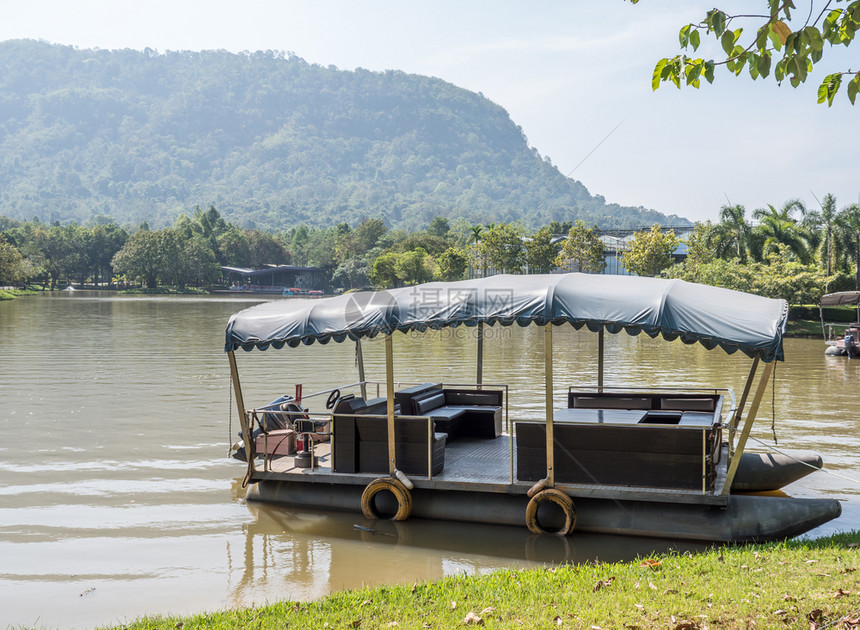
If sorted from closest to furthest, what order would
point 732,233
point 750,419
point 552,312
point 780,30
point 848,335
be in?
1. point 780,30
2. point 750,419
3. point 552,312
4. point 848,335
5. point 732,233

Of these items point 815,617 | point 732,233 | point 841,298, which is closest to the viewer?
point 815,617

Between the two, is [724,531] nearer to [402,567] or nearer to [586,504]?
[586,504]

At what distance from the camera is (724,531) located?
809 cm

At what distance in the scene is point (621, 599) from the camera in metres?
6.11

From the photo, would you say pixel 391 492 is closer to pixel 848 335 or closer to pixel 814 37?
pixel 814 37

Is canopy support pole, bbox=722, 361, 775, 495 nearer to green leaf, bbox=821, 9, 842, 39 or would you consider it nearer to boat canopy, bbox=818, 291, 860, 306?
green leaf, bbox=821, 9, 842, 39

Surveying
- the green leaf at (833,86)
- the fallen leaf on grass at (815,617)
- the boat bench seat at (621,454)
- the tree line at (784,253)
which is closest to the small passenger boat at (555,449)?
the boat bench seat at (621,454)

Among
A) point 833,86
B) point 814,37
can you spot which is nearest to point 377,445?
point 833,86

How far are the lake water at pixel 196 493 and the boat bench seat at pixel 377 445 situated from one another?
2.53 feet

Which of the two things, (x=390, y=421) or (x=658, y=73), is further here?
(x=390, y=421)

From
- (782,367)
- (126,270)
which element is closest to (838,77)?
(782,367)

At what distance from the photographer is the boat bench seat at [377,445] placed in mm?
9250

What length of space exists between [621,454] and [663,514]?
2.69 ft

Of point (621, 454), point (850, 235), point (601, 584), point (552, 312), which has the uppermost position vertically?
point (850, 235)
